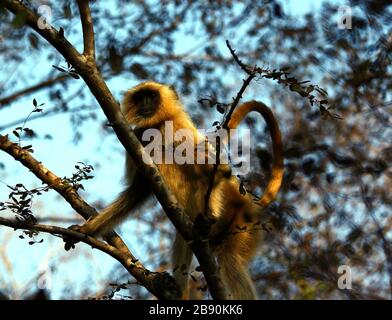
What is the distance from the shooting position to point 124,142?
4.18 m

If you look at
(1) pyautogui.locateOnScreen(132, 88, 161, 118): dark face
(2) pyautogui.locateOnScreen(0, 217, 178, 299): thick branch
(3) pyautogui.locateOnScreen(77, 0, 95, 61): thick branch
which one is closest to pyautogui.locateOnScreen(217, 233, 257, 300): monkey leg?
(2) pyautogui.locateOnScreen(0, 217, 178, 299): thick branch

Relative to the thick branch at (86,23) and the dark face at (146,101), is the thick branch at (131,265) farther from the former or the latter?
the dark face at (146,101)

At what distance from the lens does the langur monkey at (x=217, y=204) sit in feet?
16.8

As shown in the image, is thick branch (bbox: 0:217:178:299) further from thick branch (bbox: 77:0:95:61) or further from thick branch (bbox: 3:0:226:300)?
thick branch (bbox: 77:0:95:61)

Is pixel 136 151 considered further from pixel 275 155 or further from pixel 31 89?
pixel 31 89

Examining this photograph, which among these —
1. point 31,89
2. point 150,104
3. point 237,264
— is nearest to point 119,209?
point 237,264

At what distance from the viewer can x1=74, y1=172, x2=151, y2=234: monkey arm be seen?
5.13m

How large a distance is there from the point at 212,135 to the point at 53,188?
1.31 m

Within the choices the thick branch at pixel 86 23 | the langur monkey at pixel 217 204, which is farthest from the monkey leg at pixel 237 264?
the thick branch at pixel 86 23

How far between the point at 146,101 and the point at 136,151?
2185 mm

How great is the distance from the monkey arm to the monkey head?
2.03 ft

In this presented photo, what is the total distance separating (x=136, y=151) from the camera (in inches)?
164
